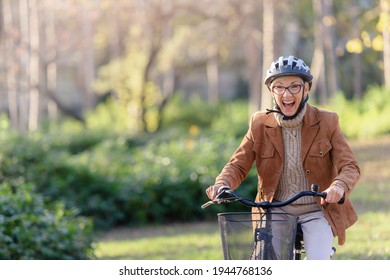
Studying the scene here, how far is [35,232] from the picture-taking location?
34.3 feet

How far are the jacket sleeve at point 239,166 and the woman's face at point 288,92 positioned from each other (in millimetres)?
290

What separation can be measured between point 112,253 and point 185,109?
78.4 feet

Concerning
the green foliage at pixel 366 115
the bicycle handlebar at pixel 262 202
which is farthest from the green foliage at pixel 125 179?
the bicycle handlebar at pixel 262 202

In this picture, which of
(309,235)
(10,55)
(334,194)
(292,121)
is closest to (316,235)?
(309,235)

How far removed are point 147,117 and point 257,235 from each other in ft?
94.8

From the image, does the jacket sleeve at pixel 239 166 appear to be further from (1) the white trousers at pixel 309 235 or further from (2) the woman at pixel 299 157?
(1) the white trousers at pixel 309 235

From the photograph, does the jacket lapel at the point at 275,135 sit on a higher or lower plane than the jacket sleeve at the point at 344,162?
higher

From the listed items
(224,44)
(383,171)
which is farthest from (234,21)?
(383,171)

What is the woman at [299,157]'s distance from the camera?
6023 millimetres

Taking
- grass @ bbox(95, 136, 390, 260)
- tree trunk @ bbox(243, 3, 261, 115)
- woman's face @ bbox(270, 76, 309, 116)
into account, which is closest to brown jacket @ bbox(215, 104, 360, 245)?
woman's face @ bbox(270, 76, 309, 116)

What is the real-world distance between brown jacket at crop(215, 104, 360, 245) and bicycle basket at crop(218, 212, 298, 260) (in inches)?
20.9

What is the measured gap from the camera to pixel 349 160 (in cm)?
602

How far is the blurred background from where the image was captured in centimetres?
1563

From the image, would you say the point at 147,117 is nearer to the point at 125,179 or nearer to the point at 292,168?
the point at 125,179
